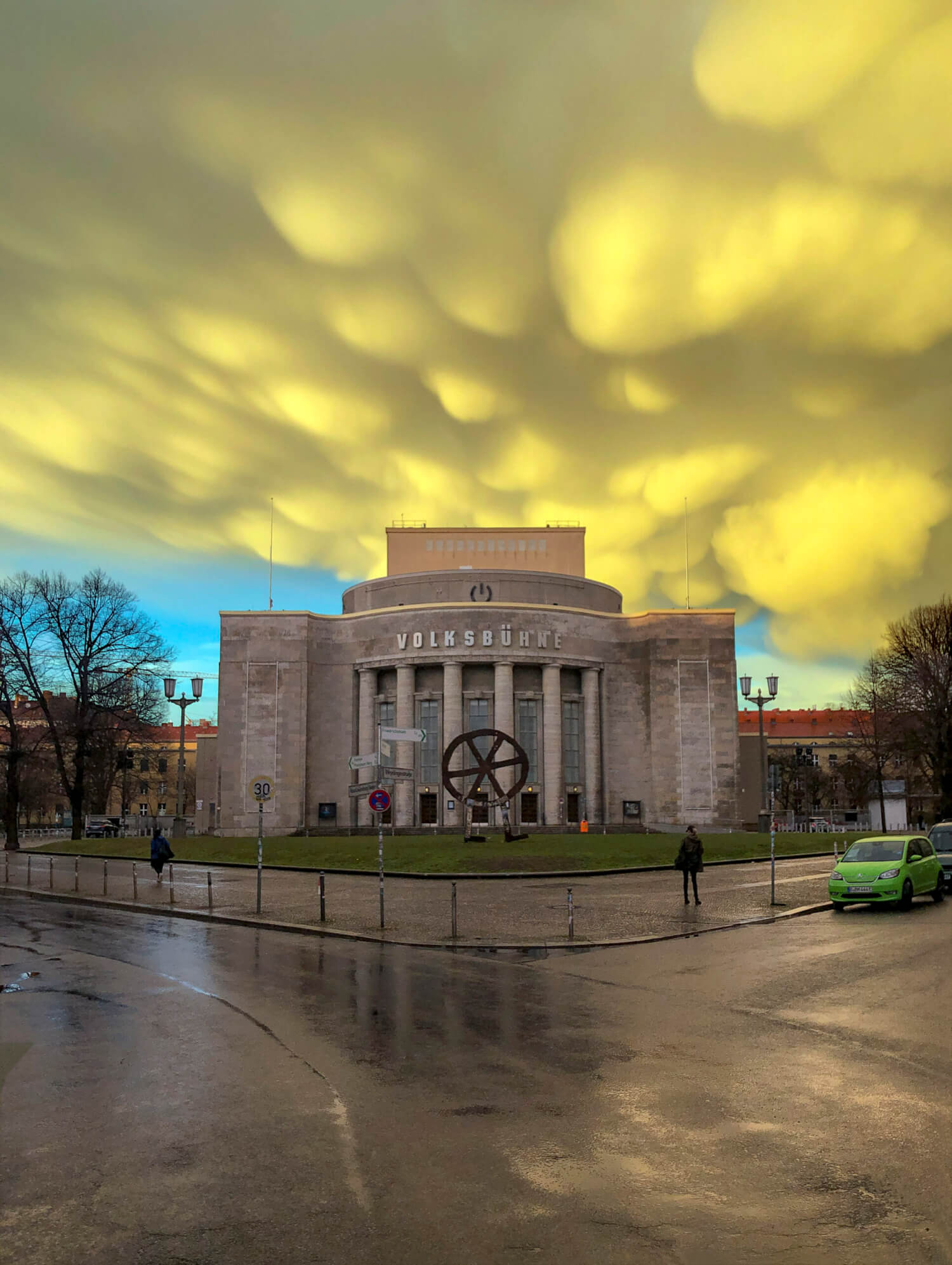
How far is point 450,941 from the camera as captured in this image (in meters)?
18.3

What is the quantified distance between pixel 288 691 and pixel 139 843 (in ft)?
75.1

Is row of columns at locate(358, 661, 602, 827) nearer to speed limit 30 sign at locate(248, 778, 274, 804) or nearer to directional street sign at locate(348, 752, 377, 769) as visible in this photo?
directional street sign at locate(348, 752, 377, 769)

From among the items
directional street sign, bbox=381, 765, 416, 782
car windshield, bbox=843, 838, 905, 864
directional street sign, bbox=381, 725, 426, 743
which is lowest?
car windshield, bbox=843, 838, 905, 864

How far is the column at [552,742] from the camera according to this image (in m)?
68.1

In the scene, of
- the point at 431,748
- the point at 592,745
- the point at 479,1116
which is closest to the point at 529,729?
the point at 592,745

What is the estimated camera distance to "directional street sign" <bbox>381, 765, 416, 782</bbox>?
23.0m

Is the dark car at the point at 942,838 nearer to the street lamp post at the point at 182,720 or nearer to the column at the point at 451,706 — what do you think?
the street lamp post at the point at 182,720

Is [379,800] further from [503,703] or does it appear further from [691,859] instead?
[503,703]

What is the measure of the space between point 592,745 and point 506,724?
6814 mm

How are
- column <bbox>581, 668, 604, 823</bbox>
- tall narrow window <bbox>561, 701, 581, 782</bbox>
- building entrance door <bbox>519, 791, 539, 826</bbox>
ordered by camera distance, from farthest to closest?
1. tall narrow window <bbox>561, 701, 581, 782</bbox>
2. column <bbox>581, 668, 604, 823</bbox>
3. building entrance door <bbox>519, 791, 539, 826</bbox>

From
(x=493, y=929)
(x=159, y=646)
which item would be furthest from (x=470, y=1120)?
(x=159, y=646)

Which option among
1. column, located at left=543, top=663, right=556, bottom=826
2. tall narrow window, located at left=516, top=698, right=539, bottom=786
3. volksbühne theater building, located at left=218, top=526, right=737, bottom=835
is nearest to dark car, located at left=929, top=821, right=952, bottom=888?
column, located at left=543, top=663, right=556, bottom=826

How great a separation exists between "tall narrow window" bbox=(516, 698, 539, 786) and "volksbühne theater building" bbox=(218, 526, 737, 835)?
4.3 inches

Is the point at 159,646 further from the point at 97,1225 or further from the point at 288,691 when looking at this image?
the point at 97,1225
